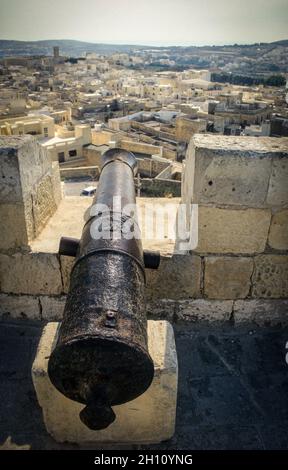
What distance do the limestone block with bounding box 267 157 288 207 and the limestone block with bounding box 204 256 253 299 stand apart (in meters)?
0.50

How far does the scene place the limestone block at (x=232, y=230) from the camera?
9.62 feet

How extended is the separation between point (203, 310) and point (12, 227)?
1.65m

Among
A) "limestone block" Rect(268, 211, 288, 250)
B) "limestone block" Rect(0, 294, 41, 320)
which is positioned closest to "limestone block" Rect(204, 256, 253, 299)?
"limestone block" Rect(268, 211, 288, 250)

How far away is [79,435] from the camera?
92.0 inches

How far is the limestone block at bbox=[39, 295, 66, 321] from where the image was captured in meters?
3.25

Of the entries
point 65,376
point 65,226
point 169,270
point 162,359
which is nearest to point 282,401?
point 162,359

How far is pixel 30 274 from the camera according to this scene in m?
3.16

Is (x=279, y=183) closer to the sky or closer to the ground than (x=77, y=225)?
closer to the sky

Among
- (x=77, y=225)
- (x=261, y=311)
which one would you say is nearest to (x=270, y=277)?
(x=261, y=311)

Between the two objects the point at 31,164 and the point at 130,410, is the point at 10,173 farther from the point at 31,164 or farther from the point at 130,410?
the point at 130,410

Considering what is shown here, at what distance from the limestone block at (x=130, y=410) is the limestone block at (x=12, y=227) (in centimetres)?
99

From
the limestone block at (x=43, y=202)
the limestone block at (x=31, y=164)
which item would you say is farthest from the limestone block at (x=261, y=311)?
the limestone block at (x=31, y=164)

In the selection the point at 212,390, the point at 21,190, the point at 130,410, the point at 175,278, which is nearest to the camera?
the point at 130,410

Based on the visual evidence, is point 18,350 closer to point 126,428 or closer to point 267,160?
point 126,428
